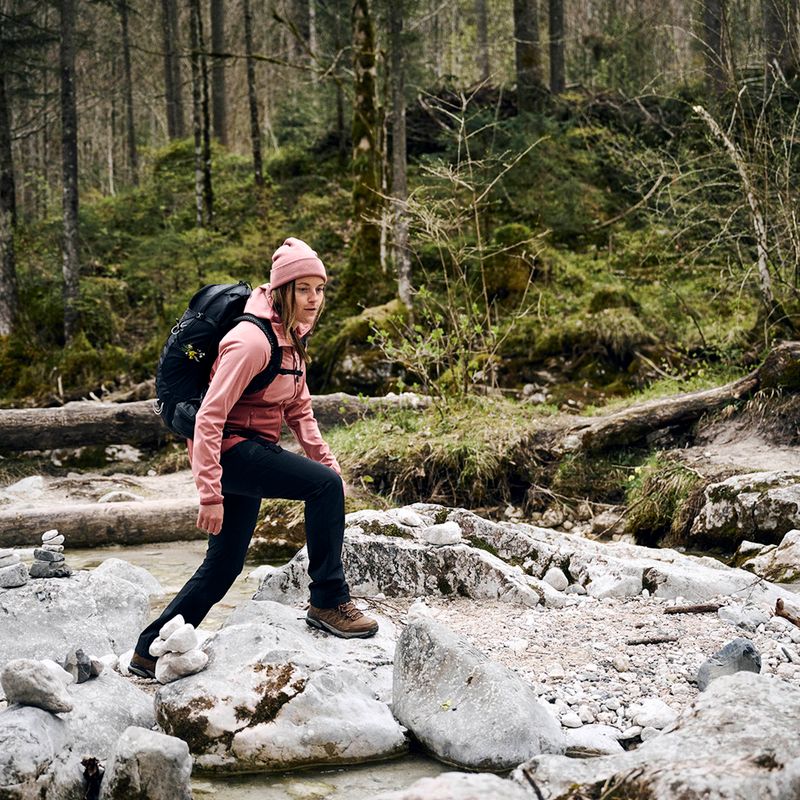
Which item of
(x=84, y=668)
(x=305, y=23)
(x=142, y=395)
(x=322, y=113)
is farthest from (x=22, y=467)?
(x=305, y=23)

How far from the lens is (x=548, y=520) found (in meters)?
9.04

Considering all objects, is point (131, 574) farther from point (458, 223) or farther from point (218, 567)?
point (458, 223)

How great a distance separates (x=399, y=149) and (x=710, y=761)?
14.0 meters

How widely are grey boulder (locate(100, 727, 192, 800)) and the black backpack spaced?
134 centimetres

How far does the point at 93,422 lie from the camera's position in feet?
38.1

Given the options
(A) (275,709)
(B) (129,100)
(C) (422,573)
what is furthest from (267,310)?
(B) (129,100)

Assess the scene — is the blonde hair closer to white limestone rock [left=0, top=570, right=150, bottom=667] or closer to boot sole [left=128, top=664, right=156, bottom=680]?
boot sole [left=128, top=664, right=156, bottom=680]

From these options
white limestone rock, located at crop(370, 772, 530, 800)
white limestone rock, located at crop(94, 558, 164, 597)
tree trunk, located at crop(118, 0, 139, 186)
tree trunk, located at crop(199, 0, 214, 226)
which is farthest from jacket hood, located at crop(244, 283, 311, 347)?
tree trunk, located at crop(118, 0, 139, 186)

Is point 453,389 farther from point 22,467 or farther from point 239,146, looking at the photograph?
point 239,146

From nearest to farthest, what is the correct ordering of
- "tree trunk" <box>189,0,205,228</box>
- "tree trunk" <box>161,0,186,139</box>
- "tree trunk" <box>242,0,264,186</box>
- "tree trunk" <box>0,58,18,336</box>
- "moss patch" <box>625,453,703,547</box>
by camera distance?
1. "moss patch" <box>625,453,703,547</box>
2. "tree trunk" <box>0,58,18,336</box>
3. "tree trunk" <box>189,0,205,228</box>
4. "tree trunk" <box>242,0,264,186</box>
5. "tree trunk" <box>161,0,186,139</box>

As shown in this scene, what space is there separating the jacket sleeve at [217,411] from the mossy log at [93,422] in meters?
7.07

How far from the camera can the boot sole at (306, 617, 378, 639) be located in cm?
476

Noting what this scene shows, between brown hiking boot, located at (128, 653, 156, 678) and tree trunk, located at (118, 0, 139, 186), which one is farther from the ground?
tree trunk, located at (118, 0, 139, 186)

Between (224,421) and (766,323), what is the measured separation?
28.0ft
